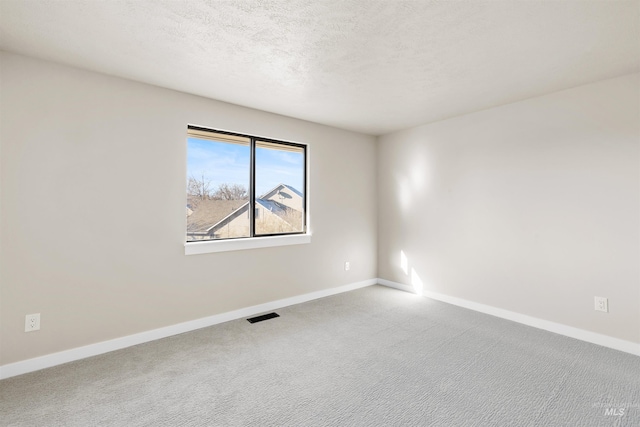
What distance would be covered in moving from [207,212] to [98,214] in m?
0.97

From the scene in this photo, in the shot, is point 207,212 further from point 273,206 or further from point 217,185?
point 273,206

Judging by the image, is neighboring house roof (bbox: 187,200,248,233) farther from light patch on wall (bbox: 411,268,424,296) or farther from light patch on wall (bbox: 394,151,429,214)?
light patch on wall (bbox: 411,268,424,296)

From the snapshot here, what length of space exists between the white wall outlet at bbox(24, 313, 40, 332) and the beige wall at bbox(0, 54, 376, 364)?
3 centimetres

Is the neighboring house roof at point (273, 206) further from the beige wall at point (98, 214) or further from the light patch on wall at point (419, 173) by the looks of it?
the light patch on wall at point (419, 173)

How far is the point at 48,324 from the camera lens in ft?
7.58

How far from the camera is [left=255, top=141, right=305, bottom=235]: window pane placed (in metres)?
3.61

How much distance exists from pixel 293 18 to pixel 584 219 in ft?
10.3

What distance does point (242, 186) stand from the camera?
136 inches

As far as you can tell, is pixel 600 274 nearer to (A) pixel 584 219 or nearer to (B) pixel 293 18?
(A) pixel 584 219

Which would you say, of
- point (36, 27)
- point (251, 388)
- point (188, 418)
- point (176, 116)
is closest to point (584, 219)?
point (251, 388)

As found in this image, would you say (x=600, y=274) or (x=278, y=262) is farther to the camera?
(x=278, y=262)

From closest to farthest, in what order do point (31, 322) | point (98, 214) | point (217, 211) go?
point (31, 322), point (98, 214), point (217, 211)

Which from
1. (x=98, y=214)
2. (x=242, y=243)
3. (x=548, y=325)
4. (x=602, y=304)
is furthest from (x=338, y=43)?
(x=548, y=325)

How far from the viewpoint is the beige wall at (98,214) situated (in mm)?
2211
